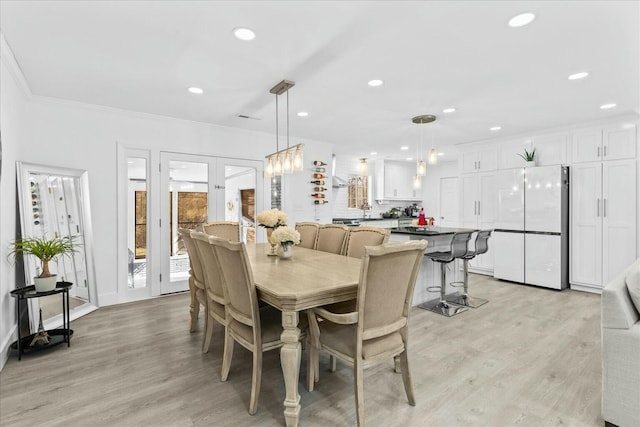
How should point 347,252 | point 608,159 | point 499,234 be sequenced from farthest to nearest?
point 499,234 < point 608,159 < point 347,252

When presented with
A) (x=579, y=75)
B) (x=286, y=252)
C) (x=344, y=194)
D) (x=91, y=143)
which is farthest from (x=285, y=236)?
(x=344, y=194)

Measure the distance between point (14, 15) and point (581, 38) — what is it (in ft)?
12.4

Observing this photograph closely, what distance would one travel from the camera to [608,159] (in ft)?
14.5

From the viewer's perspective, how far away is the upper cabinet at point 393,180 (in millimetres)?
7789

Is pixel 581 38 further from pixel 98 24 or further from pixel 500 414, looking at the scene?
pixel 98 24

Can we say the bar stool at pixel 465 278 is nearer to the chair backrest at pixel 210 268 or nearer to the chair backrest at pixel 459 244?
the chair backrest at pixel 459 244

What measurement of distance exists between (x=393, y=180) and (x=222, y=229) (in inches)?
199

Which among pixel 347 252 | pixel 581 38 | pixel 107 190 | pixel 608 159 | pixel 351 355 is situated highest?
pixel 581 38

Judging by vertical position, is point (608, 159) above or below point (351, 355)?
above

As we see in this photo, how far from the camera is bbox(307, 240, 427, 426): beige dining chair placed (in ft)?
5.55

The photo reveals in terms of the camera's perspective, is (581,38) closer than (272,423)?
No

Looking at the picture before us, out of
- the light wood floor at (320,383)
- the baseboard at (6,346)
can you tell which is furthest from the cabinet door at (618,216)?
the baseboard at (6,346)

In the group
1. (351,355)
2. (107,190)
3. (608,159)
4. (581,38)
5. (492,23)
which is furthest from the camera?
(608,159)

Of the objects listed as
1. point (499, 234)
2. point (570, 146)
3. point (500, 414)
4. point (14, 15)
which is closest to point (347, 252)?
point (500, 414)
